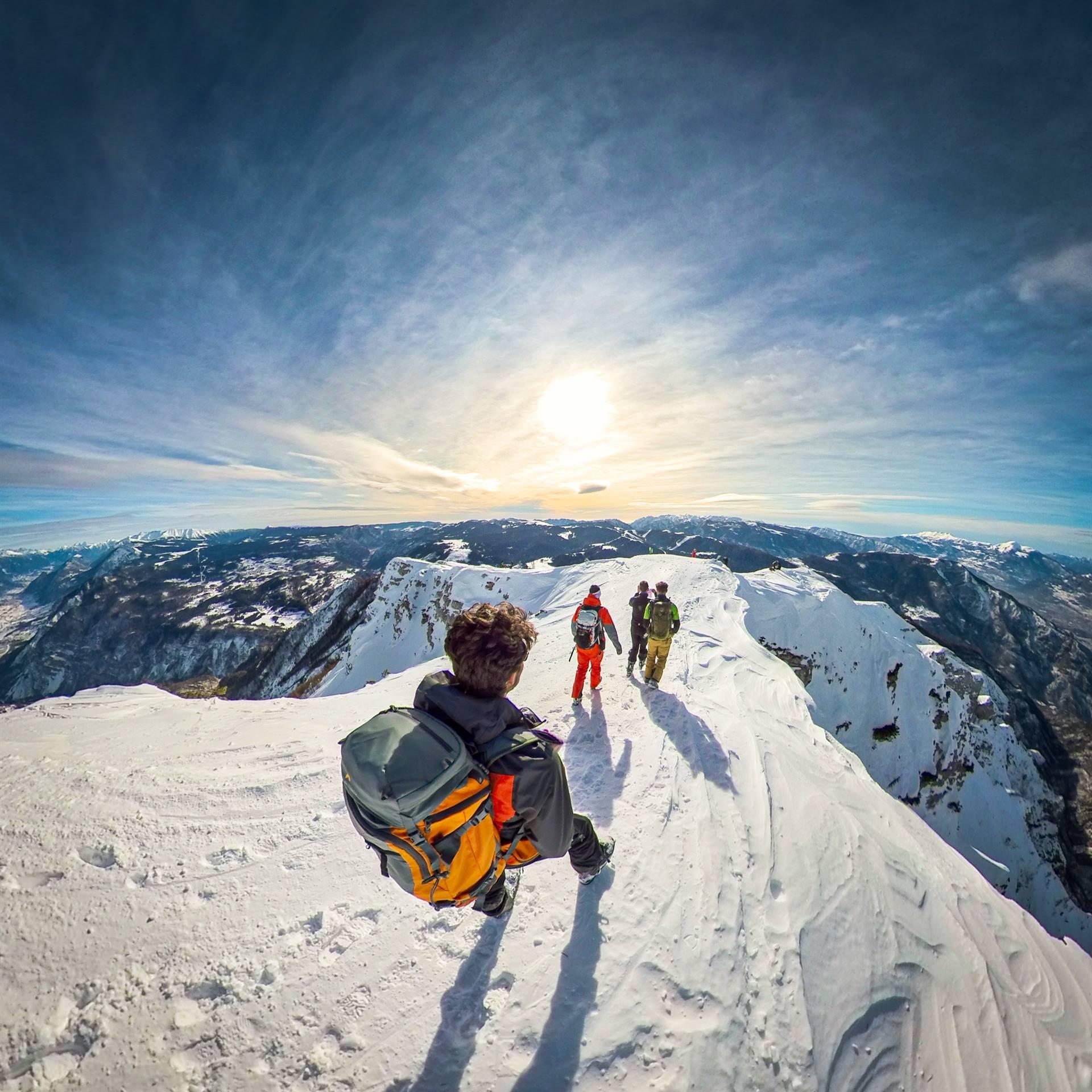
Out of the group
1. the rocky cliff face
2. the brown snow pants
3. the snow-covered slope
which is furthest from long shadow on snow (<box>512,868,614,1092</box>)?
the rocky cliff face

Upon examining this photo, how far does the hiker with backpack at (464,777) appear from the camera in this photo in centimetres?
261

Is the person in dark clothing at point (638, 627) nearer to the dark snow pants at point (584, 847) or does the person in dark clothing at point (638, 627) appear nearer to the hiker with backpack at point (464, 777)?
the dark snow pants at point (584, 847)

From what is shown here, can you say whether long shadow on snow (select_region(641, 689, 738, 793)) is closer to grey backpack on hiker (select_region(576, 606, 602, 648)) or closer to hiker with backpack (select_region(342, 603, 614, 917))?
grey backpack on hiker (select_region(576, 606, 602, 648))

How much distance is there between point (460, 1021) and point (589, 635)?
6714mm

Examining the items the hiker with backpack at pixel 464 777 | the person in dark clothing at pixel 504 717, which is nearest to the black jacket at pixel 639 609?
the hiker with backpack at pixel 464 777

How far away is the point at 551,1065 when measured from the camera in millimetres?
3240

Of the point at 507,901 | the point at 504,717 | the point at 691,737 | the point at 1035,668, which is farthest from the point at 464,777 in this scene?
the point at 1035,668

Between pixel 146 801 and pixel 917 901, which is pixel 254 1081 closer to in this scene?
pixel 146 801

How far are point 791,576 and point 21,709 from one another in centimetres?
3769

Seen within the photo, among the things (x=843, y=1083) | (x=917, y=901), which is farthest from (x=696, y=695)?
(x=843, y=1083)

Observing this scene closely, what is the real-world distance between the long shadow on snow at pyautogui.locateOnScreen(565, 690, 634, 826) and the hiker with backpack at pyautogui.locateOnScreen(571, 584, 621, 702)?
0.80 metres

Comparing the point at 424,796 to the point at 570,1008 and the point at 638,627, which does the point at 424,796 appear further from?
the point at 638,627

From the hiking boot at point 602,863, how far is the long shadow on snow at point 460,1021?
92cm

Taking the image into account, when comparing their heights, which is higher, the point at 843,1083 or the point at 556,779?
the point at 556,779
